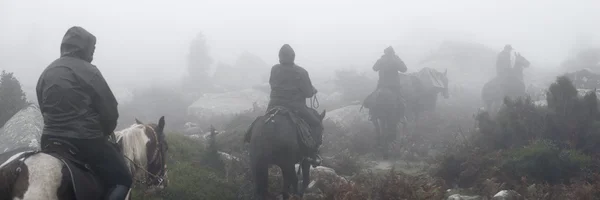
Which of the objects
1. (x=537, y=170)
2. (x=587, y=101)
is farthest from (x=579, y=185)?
(x=587, y=101)

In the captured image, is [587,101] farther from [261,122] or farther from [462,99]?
[462,99]

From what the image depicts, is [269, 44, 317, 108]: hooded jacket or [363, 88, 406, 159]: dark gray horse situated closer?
[269, 44, 317, 108]: hooded jacket

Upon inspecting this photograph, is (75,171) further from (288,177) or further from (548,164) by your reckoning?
(548,164)

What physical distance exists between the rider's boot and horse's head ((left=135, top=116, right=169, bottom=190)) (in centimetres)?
147

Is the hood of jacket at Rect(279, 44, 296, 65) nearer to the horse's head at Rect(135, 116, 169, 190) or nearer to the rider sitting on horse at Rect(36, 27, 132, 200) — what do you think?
the horse's head at Rect(135, 116, 169, 190)

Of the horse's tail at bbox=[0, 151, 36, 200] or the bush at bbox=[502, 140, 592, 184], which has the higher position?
the horse's tail at bbox=[0, 151, 36, 200]

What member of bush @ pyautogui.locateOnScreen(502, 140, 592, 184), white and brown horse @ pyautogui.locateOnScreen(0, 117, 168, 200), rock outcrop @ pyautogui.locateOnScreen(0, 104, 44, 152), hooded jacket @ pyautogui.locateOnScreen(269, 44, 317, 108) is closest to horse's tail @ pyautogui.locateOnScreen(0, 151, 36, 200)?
white and brown horse @ pyautogui.locateOnScreen(0, 117, 168, 200)

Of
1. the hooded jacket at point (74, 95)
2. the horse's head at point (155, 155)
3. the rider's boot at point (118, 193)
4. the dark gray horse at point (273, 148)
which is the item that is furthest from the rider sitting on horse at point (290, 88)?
the hooded jacket at point (74, 95)

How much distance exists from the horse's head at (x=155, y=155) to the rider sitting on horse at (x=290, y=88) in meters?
2.32

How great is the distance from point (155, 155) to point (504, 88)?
1931cm

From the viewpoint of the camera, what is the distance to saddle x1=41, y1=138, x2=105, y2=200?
3.93 metres

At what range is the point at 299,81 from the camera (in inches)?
325

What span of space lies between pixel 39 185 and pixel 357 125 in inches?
596

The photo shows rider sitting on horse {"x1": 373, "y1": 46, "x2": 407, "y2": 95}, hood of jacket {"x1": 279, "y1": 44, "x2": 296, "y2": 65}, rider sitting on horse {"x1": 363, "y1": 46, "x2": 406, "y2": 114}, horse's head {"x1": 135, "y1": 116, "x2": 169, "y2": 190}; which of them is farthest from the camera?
rider sitting on horse {"x1": 373, "y1": 46, "x2": 407, "y2": 95}
